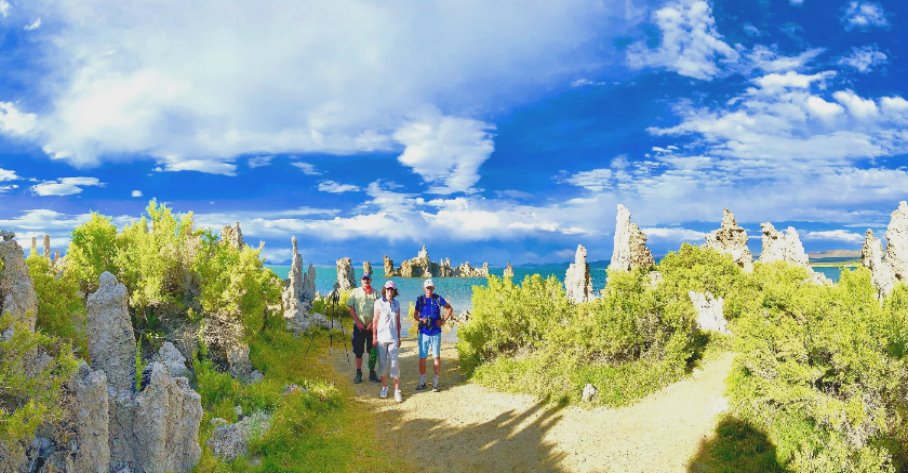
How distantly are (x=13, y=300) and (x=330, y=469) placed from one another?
232 inches

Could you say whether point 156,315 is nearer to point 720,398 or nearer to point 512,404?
point 512,404

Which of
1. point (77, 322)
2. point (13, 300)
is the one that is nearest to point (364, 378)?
point (77, 322)

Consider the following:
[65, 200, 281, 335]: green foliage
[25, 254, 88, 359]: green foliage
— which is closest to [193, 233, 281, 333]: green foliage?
[65, 200, 281, 335]: green foliage

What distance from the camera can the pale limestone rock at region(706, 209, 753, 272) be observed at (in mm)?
37812

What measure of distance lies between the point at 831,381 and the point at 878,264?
19.8 metres

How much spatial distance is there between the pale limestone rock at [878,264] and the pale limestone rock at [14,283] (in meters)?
26.7

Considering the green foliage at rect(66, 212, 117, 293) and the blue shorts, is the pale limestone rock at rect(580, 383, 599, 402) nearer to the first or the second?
the blue shorts

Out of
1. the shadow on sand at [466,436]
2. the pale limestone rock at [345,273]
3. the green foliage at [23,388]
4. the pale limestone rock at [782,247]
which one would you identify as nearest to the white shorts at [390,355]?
the shadow on sand at [466,436]

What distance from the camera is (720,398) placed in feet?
38.8

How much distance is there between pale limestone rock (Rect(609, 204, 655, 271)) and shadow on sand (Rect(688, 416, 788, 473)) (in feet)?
83.3

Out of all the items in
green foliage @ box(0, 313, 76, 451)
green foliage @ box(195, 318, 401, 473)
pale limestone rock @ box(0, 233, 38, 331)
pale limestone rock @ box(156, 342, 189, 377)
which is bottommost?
green foliage @ box(195, 318, 401, 473)

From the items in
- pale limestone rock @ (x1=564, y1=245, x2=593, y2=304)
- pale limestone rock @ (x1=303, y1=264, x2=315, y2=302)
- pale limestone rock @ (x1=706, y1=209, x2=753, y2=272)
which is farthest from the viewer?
pale limestone rock @ (x1=706, y1=209, x2=753, y2=272)

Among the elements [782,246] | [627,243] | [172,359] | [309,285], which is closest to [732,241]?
[782,246]

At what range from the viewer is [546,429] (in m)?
11.9
